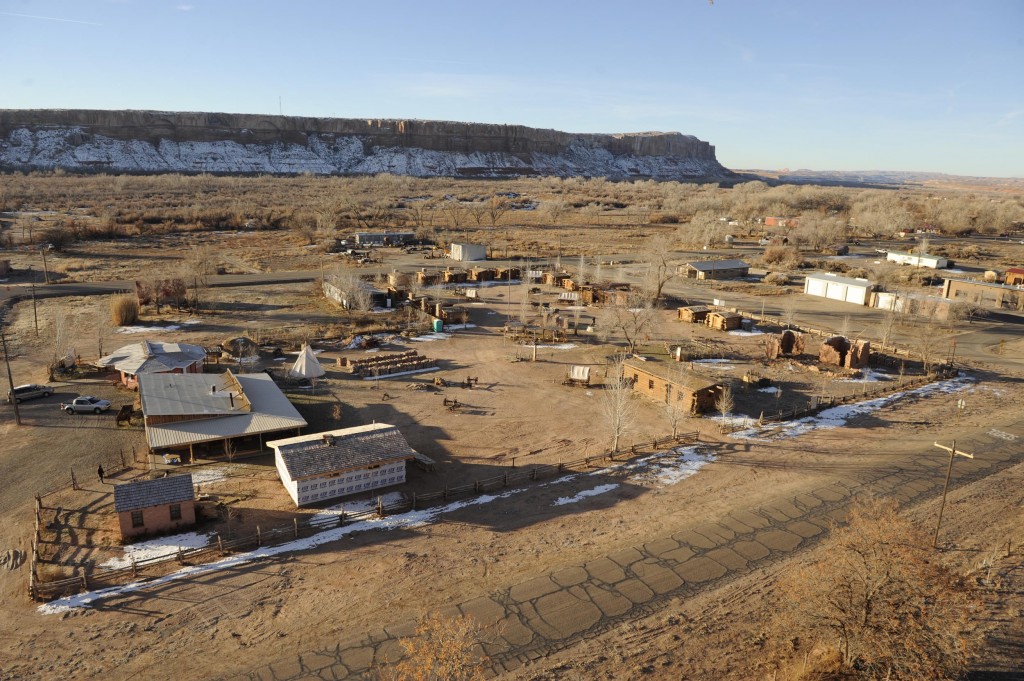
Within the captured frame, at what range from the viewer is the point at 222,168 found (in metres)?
154

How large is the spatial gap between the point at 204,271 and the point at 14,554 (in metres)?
46.4

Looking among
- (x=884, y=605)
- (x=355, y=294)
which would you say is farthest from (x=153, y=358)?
(x=884, y=605)

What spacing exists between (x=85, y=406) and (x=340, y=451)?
14154 millimetres

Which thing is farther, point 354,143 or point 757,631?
point 354,143

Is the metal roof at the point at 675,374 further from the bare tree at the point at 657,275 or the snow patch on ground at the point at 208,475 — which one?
the snow patch on ground at the point at 208,475

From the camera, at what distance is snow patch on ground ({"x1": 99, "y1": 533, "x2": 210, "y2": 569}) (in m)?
17.5

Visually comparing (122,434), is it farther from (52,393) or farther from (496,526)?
(496,526)

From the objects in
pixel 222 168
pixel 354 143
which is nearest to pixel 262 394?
pixel 222 168

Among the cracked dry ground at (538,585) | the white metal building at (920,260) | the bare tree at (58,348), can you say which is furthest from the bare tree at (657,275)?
the bare tree at (58,348)

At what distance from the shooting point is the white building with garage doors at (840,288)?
53.2m

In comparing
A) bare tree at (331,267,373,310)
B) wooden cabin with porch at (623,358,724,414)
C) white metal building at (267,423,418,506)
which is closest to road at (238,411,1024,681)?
white metal building at (267,423,418,506)

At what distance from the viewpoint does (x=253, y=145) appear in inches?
6531

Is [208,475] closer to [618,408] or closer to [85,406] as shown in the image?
[85,406]

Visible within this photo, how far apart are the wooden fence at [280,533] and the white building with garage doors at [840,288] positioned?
37.5 m
